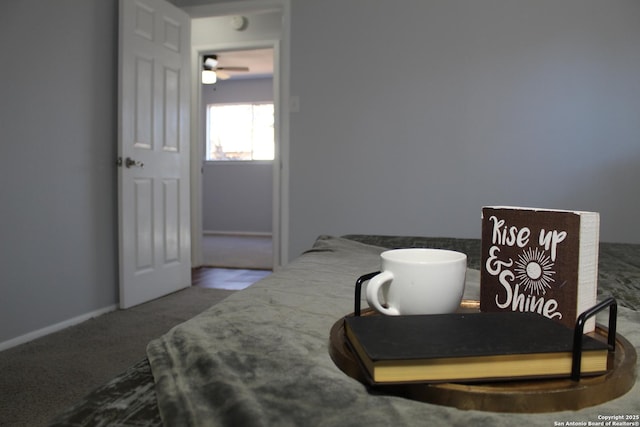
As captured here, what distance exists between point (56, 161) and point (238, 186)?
4890 millimetres

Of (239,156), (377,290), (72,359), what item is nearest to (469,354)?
(377,290)

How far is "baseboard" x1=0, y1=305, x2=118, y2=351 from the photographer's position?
2.13 metres

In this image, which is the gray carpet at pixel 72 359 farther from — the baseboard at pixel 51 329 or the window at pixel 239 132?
the window at pixel 239 132

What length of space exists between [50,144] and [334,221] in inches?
67.6

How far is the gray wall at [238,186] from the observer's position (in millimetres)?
7137

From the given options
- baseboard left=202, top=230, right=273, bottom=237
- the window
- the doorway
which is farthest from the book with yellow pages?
the window

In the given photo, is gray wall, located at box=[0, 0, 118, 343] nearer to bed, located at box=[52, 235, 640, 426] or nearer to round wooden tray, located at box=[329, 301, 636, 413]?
bed, located at box=[52, 235, 640, 426]

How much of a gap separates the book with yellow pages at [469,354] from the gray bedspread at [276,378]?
0.03 meters

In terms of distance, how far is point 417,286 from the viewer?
0.51 m

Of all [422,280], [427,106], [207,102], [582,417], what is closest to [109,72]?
[427,106]

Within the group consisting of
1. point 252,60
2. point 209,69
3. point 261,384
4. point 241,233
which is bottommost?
point 241,233

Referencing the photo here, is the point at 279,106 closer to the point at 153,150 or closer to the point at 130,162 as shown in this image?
the point at 153,150

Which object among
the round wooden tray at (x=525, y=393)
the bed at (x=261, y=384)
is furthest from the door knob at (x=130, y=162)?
the round wooden tray at (x=525, y=393)

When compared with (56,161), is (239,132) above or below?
above
